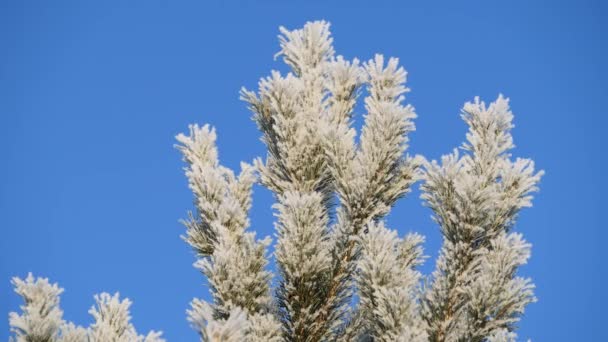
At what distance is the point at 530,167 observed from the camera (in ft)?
12.3

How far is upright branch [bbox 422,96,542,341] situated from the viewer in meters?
3.36

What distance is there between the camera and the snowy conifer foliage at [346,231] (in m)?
3.43

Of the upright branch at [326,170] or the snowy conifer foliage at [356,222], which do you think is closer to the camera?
the snowy conifer foliage at [356,222]

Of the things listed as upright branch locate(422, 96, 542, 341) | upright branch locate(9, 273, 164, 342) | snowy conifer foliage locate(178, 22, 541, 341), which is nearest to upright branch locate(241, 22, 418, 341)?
snowy conifer foliage locate(178, 22, 541, 341)

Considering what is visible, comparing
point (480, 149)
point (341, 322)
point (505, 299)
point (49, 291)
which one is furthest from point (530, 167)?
point (49, 291)

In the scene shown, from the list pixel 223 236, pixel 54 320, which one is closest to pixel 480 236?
pixel 223 236

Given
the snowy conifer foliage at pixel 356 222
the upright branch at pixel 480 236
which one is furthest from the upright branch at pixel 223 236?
the upright branch at pixel 480 236

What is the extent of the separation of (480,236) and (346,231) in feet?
2.36

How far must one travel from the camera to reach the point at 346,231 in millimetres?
3844

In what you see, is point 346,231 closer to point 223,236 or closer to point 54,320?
point 223,236

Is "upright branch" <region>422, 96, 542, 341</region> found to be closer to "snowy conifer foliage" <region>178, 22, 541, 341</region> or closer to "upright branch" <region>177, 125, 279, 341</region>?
"snowy conifer foliage" <region>178, 22, 541, 341</region>

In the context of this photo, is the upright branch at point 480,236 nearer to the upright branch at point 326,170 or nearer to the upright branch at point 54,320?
the upright branch at point 326,170

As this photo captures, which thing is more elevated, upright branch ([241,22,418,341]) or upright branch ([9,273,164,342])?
upright branch ([241,22,418,341])

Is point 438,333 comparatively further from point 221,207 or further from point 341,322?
point 221,207
